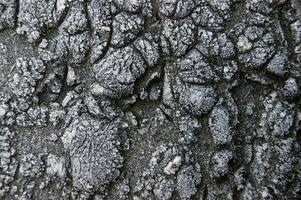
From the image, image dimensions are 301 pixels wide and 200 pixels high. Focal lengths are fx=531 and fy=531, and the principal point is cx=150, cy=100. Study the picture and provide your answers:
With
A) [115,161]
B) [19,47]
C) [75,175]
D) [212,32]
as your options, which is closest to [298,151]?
[212,32]

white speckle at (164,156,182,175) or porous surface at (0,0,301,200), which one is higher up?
porous surface at (0,0,301,200)

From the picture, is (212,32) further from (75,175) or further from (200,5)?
(75,175)

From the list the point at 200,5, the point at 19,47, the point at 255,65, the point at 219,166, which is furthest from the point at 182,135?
the point at 19,47

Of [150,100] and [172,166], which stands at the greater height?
[150,100]

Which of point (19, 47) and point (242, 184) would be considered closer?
point (242, 184)

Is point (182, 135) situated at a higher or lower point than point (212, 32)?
lower

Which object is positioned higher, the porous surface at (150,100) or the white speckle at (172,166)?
the porous surface at (150,100)

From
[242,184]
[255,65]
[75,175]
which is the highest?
[255,65]
